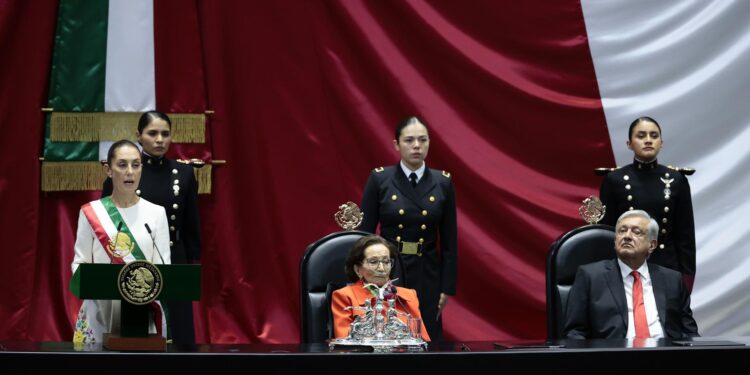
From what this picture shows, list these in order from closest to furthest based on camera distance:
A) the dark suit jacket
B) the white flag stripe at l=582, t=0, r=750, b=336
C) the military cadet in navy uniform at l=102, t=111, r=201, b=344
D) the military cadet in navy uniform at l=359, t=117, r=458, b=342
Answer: the dark suit jacket < the military cadet in navy uniform at l=359, t=117, r=458, b=342 < the military cadet in navy uniform at l=102, t=111, r=201, b=344 < the white flag stripe at l=582, t=0, r=750, b=336

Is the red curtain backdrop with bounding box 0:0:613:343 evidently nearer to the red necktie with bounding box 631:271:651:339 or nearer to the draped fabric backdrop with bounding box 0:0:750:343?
the draped fabric backdrop with bounding box 0:0:750:343

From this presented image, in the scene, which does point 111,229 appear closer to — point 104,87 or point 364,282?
point 364,282

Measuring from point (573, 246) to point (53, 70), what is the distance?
287cm

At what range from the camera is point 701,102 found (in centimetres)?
612

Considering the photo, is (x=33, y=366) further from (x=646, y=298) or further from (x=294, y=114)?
(x=294, y=114)

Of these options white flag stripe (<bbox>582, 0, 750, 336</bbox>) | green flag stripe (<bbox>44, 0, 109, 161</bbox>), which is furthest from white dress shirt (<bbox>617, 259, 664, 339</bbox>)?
green flag stripe (<bbox>44, 0, 109, 161</bbox>)

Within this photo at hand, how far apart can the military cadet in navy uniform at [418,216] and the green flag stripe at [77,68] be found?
1.62 meters

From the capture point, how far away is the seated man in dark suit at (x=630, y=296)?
12.8 feet

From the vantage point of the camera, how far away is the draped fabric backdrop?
19.3ft

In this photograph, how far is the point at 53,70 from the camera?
570cm

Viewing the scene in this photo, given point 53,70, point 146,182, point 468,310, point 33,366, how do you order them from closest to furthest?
1. point 33,366
2. point 146,182
3. point 53,70
4. point 468,310

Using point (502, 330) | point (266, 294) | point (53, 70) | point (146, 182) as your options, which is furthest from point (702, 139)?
point (53, 70)

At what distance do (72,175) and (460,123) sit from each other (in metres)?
1.98

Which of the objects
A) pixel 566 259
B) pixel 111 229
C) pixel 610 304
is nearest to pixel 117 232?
pixel 111 229
